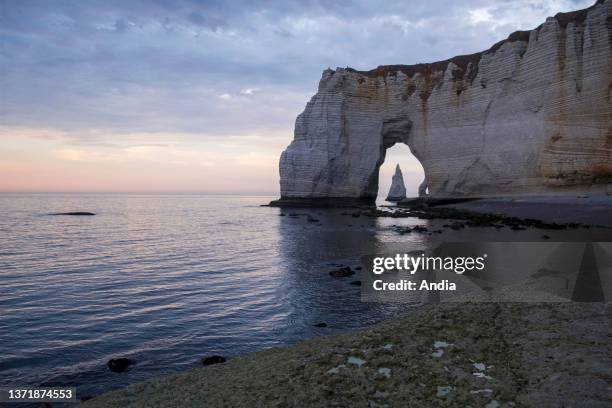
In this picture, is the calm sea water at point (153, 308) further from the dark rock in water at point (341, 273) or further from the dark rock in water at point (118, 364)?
the dark rock in water at point (341, 273)

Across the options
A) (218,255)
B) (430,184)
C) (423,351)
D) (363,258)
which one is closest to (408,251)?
(363,258)

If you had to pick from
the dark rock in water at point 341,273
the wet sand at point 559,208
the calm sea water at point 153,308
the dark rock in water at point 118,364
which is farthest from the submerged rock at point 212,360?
the wet sand at point 559,208

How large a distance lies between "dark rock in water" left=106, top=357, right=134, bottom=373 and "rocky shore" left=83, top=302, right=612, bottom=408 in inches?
42.3

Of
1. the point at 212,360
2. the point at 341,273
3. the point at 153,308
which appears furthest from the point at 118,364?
the point at 341,273

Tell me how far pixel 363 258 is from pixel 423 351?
11972 millimetres

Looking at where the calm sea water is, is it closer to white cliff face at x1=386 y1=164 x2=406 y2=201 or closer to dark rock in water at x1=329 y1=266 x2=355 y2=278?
dark rock in water at x1=329 y1=266 x2=355 y2=278

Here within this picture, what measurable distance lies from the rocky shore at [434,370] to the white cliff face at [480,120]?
32.3m

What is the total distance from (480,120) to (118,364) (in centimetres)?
4336

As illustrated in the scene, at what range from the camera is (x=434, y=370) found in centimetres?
449

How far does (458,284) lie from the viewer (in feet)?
36.4

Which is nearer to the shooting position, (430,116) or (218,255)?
(218,255)

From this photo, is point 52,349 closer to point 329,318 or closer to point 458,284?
point 329,318

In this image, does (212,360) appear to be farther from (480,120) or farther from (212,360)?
(480,120)

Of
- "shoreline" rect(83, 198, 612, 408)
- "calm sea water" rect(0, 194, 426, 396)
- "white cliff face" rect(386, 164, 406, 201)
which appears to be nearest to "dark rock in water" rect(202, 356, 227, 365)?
"calm sea water" rect(0, 194, 426, 396)
